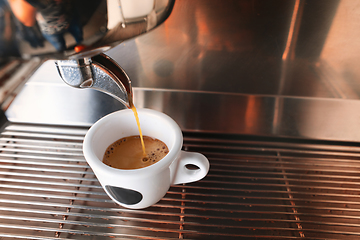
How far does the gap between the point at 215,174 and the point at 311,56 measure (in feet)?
0.77

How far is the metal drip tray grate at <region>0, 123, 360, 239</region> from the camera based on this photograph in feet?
1.08

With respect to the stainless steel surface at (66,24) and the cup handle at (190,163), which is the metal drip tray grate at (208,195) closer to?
the cup handle at (190,163)

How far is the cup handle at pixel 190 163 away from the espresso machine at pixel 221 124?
25mm

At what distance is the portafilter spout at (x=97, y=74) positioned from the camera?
0.27m

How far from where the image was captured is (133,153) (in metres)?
0.38

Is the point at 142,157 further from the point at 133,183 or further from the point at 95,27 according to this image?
the point at 95,27

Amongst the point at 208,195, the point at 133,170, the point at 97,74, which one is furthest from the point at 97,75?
the point at 208,195

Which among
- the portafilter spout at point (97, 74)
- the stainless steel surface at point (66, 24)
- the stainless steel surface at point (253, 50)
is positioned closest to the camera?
the stainless steel surface at point (66, 24)

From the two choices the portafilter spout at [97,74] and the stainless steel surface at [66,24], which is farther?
the portafilter spout at [97,74]

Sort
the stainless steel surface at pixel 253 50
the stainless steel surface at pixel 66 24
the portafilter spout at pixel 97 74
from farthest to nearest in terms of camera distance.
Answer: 1. the stainless steel surface at pixel 253 50
2. the portafilter spout at pixel 97 74
3. the stainless steel surface at pixel 66 24

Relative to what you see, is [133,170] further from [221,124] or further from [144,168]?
[221,124]

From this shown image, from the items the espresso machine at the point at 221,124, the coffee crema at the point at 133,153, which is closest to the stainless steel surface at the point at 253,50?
the espresso machine at the point at 221,124

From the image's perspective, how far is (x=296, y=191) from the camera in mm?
377

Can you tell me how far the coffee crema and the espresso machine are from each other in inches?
1.9
